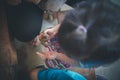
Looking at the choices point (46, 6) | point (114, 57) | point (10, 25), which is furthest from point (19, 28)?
point (114, 57)

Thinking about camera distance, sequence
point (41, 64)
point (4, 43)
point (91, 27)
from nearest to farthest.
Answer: point (91, 27) < point (4, 43) < point (41, 64)

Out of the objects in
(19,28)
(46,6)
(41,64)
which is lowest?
(41,64)

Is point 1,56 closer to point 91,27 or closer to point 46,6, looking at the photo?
point 46,6

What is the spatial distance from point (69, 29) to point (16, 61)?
335mm

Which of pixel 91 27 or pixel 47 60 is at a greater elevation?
pixel 91 27

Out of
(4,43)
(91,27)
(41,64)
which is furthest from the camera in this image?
(41,64)

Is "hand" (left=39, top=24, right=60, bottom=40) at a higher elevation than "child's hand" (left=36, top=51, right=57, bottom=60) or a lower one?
higher

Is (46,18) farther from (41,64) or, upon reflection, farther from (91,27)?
(91,27)

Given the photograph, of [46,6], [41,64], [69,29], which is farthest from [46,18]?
[69,29]

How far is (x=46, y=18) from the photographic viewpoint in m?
1.16

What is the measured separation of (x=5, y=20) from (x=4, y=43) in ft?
0.29

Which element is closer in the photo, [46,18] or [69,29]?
[69,29]

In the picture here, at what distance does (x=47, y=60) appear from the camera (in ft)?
Answer: 3.48

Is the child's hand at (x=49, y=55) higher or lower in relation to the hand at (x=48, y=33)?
lower
